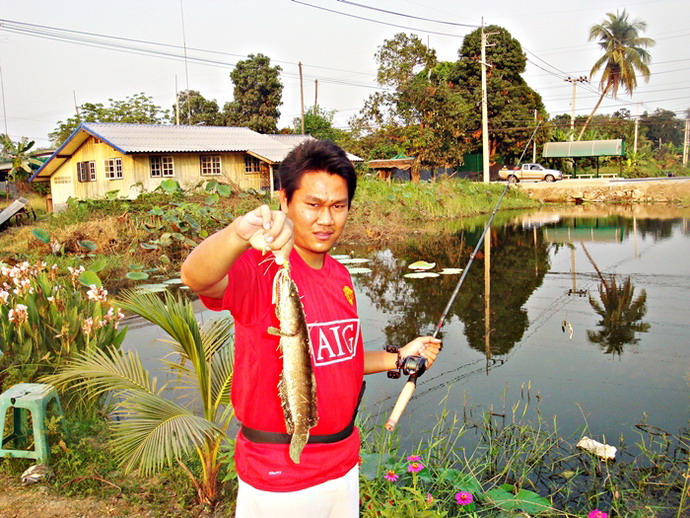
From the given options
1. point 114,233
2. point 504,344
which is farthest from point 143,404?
point 114,233

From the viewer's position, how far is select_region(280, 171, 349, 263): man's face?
1835 mm

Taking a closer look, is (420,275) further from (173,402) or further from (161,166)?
(161,166)

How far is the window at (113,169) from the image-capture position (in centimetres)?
2523

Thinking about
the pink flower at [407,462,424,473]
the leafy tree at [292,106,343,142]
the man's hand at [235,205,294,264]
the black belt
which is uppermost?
the leafy tree at [292,106,343,142]

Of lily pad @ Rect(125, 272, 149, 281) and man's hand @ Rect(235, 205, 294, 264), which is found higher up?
man's hand @ Rect(235, 205, 294, 264)

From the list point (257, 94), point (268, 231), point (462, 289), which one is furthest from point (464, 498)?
point (257, 94)

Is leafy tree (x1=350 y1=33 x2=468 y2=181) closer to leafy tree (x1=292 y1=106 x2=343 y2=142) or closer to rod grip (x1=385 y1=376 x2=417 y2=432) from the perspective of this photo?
leafy tree (x1=292 y1=106 x2=343 y2=142)

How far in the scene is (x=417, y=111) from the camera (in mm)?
33438

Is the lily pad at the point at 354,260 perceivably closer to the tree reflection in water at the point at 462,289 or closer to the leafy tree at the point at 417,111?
the tree reflection in water at the point at 462,289

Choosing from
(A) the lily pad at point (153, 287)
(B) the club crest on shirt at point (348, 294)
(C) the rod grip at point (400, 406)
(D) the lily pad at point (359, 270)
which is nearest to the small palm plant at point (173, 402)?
Answer: (C) the rod grip at point (400, 406)

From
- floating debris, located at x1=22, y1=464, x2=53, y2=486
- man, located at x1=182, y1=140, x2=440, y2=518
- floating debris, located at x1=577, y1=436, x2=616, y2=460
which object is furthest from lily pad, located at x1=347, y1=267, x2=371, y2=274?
man, located at x1=182, y1=140, x2=440, y2=518

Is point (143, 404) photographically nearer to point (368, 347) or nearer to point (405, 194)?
point (368, 347)

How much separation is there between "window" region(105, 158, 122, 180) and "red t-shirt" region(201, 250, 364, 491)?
25.4 metres

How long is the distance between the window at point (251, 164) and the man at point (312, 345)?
26.7 m
